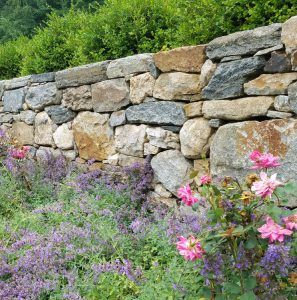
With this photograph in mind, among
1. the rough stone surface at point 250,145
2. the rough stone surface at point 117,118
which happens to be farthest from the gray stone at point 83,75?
the rough stone surface at point 250,145

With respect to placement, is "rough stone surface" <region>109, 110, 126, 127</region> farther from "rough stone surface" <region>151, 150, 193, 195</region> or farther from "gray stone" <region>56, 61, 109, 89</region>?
"rough stone surface" <region>151, 150, 193, 195</region>

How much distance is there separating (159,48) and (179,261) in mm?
2100

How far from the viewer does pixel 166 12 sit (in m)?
4.13

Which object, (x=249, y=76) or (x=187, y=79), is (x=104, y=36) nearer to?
(x=187, y=79)

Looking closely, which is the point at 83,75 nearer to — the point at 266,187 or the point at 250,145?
the point at 250,145

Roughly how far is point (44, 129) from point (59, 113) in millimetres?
406

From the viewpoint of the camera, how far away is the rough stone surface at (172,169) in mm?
3395

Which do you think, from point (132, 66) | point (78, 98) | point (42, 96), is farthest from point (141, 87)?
point (42, 96)

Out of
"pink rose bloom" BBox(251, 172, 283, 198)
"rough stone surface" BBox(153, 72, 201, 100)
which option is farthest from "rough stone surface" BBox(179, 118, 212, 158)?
"pink rose bloom" BBox(251, 172, 283, 198)

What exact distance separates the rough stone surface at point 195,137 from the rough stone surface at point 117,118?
0.76 metres

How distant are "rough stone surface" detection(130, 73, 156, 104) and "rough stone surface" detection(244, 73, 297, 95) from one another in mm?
981

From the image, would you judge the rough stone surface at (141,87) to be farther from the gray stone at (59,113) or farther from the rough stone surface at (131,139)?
the gray stone at (59,113)

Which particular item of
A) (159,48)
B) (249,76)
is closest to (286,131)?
(249,76)

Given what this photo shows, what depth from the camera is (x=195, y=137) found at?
321 cm
